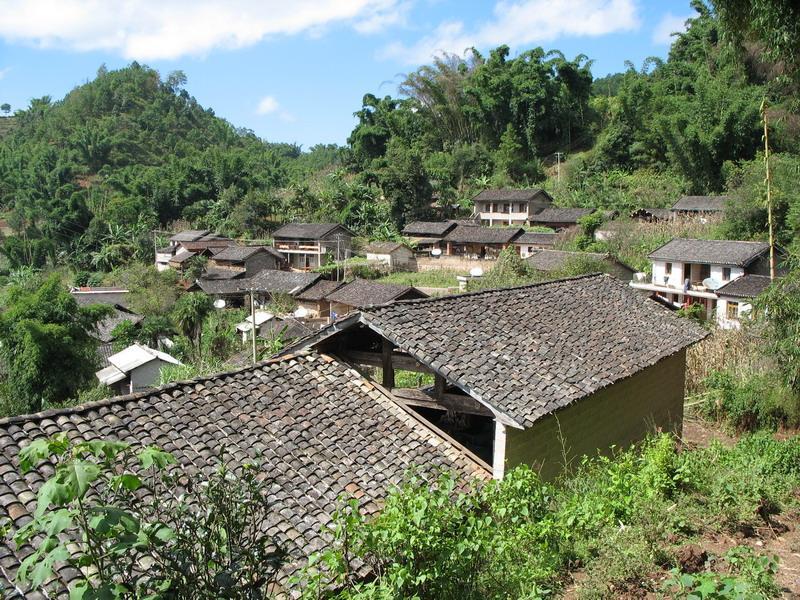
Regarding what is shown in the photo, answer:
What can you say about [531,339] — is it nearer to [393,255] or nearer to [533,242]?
[533,242]

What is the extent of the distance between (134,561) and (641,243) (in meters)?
38.1

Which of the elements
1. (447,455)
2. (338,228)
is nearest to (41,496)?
(447,455)

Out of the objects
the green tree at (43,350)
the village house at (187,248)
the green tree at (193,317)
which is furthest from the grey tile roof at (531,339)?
the village house at (187,248)

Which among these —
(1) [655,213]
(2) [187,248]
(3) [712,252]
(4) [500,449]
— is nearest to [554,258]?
(3) [712,252]

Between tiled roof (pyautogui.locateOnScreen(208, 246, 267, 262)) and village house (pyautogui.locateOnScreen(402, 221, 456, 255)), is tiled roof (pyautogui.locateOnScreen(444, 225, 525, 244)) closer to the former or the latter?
village house (pyautogui.locateOnScreen(402, 221, 456, 255))

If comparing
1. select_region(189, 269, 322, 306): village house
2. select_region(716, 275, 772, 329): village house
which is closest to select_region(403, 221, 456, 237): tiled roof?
select_region(189, 269, 322, 306): village house

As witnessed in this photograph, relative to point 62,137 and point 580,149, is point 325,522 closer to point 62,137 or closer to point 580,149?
point 580,149

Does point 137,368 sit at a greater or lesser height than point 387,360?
lesser

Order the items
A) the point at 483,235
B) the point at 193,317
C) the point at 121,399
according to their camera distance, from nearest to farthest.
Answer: the point at 121,399
the point at 193,317
the point at 483,235

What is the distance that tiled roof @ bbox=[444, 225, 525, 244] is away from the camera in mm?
42562

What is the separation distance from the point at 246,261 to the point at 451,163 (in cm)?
2423

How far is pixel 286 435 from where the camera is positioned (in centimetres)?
665

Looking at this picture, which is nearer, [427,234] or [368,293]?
[368,293]

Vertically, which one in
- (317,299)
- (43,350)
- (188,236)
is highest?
(188,236)
